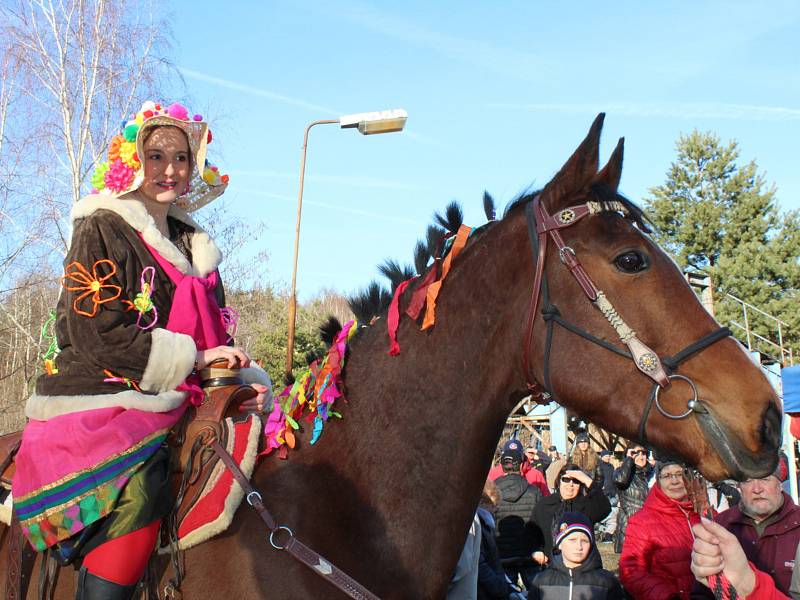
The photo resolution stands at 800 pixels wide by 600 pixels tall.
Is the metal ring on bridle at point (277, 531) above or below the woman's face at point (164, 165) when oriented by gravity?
below

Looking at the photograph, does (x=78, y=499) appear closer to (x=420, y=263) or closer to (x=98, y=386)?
(x=98, y=386)

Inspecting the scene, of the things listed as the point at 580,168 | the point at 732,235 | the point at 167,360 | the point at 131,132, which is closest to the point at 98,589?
the point at 167,360

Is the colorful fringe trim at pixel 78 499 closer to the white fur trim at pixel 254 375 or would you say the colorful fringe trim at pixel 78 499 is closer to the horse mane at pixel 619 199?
the white fur trim at pixel 254 375

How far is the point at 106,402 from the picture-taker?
9.87 feet

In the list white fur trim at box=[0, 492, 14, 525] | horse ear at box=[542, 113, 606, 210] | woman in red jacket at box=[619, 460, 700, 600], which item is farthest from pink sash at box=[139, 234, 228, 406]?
woman in red jacket at box=[619, 460, 700, 600]

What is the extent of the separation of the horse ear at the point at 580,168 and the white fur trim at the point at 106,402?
5.98 ft

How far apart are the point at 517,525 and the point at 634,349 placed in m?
6.80

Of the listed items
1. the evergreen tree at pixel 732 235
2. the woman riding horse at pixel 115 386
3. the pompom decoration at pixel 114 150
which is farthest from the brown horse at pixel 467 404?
the evergreen tree at pixel 732 235

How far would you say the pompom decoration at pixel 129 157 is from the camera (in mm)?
3527

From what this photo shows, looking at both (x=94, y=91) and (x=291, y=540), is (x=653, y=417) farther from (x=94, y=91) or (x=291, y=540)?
(x=94, y=91)

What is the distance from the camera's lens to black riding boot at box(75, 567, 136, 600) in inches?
110

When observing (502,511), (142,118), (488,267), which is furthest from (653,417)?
(502,511)

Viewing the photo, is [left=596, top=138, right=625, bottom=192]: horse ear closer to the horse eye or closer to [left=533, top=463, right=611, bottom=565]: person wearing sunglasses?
the horse eye

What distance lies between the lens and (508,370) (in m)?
3.06
